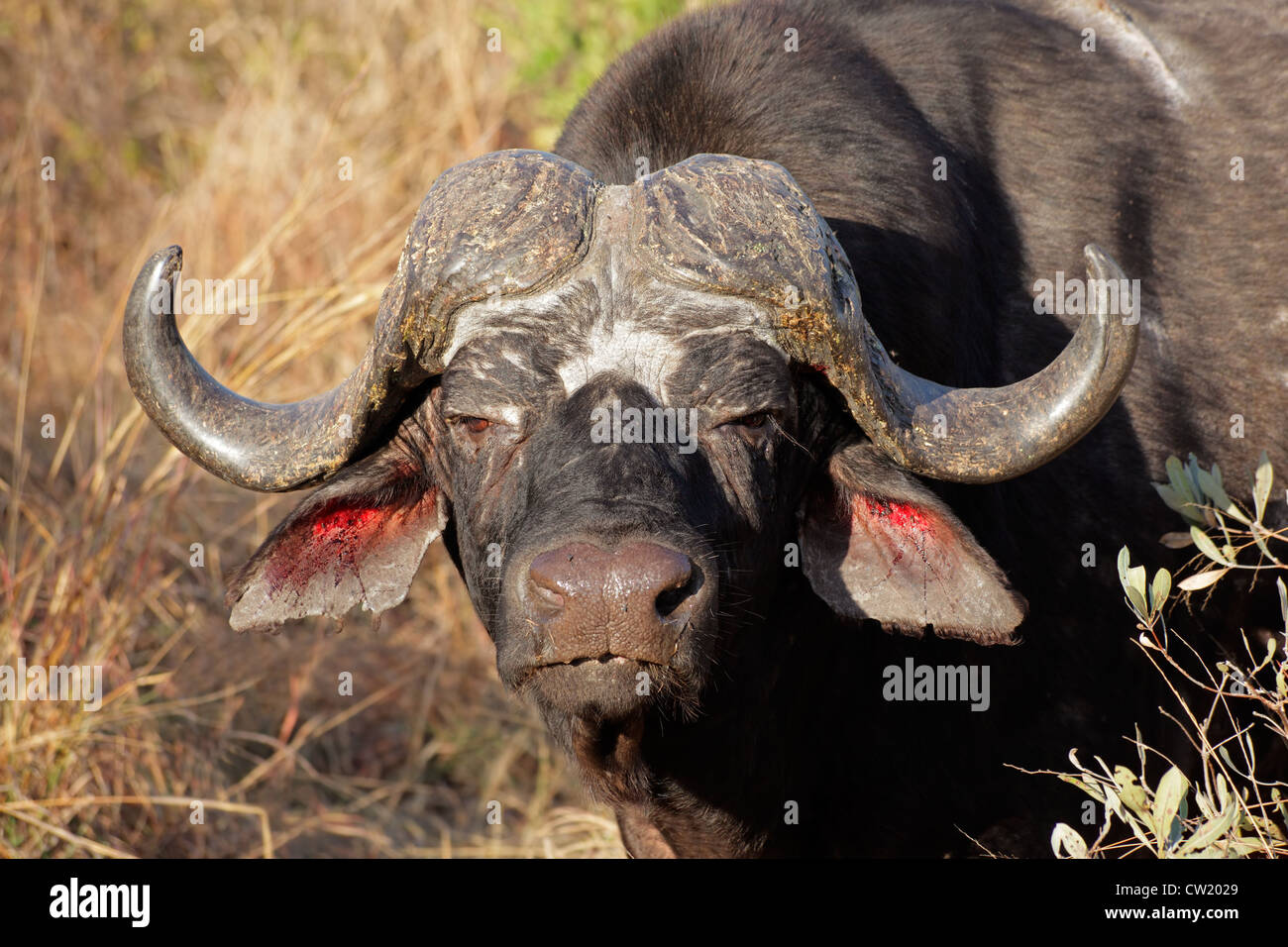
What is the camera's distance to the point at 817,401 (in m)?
3.20

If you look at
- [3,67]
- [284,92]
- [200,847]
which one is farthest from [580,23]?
[200,847]

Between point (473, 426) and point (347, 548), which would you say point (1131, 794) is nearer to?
point (473, 426)

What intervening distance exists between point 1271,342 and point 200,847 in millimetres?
3584

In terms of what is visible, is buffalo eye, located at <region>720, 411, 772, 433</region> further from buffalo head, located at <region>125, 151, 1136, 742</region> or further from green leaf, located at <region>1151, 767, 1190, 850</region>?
green leaf, located at <region>1151, 767, 1190, 850</region>

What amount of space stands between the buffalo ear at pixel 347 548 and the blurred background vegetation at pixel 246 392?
0.72m

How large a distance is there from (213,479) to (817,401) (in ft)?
12.1

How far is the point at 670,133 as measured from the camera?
364 centimetres

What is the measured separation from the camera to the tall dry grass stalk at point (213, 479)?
4.54 m

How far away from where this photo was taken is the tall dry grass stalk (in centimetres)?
454

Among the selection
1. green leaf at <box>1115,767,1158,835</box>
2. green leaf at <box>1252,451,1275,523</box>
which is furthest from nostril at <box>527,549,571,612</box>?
green leaf at <box>1252,451,1275,523</box>

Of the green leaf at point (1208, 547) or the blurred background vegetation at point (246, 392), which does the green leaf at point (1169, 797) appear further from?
the blurred background vegetation at point (246, 392)

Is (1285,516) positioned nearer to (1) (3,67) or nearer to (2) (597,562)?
(2) (597,562)

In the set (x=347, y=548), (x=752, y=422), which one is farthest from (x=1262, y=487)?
(x=347, y=548)

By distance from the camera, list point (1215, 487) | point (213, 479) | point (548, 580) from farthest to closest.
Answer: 1. point (213, 479)
2. point (1215, 487)
3. point (548, 580)
